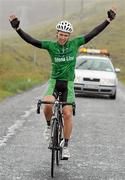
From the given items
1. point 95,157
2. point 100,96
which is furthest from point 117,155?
point 100,96

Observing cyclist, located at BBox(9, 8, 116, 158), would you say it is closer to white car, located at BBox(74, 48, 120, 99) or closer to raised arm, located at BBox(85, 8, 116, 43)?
raised arm, located at BBox(85, 8, 116, 43)

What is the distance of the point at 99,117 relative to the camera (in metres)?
16.8

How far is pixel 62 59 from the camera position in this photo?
9273 millimetres

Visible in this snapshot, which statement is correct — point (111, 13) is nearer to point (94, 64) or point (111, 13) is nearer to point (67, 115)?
point (67, 115)

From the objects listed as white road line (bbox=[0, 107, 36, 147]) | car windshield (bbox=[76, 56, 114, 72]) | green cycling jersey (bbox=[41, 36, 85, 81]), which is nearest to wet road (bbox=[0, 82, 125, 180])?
white road line (bbox=[0, 107, 36, 147])

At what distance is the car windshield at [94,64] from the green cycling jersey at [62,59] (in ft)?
51.3

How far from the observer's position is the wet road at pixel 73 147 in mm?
8711

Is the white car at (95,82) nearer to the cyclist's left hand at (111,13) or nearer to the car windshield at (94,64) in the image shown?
the car windshield at (94,64)

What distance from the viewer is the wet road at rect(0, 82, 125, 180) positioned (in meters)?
8.71

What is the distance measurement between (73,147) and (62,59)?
7.92 ft

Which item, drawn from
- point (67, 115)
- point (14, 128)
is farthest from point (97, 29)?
point (14, 128)

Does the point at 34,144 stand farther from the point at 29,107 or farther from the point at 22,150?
the point at 29,107

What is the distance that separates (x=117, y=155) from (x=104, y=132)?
310 centimetres

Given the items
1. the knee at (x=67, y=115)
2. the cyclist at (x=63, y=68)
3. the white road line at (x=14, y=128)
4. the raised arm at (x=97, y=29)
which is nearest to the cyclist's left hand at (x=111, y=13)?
the raised arm at (x=97, y=29)
